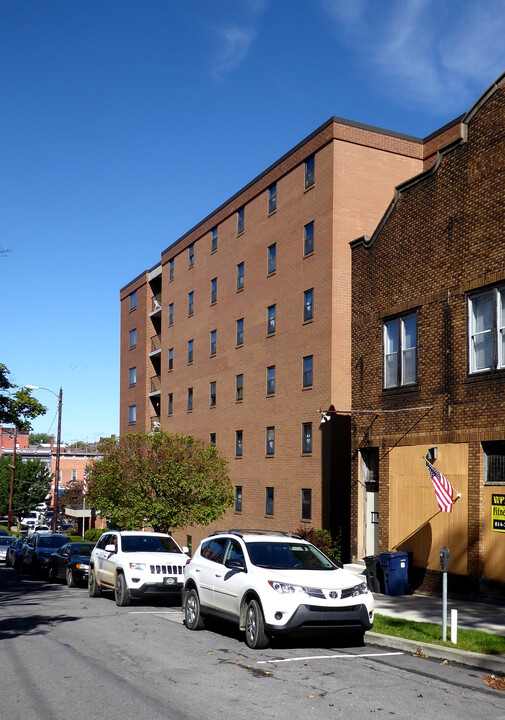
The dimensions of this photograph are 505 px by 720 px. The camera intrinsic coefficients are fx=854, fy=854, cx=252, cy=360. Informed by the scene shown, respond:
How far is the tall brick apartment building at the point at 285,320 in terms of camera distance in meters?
31.7

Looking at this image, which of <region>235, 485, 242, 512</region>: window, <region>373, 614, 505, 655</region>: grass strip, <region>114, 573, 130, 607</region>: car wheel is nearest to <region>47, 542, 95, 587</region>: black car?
<region>114, 573, 130, 607</region>: car wheel

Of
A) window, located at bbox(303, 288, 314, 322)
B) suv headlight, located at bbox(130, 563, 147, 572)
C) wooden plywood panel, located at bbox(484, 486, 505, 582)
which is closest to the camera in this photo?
wooden plywood panel, located at bbox(484, 486, 505, 582)

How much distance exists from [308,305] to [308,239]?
2.65 meters

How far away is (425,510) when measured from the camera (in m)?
20.2

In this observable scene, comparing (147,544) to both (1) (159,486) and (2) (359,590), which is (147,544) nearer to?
(2) (359,590)

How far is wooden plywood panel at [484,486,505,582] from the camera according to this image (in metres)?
17.6

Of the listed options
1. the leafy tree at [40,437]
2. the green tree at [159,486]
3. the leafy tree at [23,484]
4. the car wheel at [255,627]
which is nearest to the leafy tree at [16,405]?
the green tree at [159,486]

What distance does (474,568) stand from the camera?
1812cm

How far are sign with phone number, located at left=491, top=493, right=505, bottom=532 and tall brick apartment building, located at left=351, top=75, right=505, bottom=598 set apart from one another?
0.09 ft

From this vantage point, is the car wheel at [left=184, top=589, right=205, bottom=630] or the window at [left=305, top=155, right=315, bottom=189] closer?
the car wheel at [left=184, top=589, right=205, bottom=630]

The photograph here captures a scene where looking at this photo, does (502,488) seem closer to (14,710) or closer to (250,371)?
(14,710)

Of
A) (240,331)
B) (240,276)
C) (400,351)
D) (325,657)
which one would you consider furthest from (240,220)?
(325,657)

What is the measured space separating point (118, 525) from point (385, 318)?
1401 cm

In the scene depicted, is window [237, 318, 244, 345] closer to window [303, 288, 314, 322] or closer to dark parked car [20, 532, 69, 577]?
window [303, 288, 314, 322]
